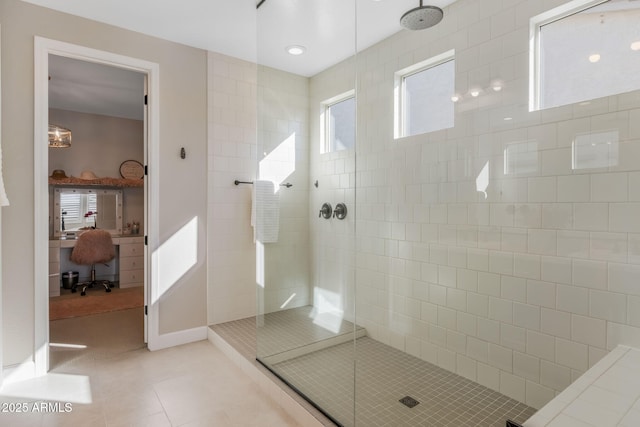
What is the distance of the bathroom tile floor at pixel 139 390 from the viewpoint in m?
1.96

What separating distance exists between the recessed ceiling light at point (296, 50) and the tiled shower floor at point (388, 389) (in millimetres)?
2300

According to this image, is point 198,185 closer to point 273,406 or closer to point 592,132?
point 273,406

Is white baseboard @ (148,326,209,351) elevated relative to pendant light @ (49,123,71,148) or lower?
lower

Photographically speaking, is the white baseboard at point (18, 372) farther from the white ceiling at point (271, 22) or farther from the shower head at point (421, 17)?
the shower head at point (421, 17)

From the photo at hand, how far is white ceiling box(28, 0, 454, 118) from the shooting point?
2430mm

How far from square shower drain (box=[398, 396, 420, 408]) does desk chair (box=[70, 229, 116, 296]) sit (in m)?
4.49

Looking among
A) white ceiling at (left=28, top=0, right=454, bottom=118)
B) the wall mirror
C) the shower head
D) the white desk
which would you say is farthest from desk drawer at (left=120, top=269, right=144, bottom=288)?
the shower head

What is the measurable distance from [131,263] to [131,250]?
21 centimetres

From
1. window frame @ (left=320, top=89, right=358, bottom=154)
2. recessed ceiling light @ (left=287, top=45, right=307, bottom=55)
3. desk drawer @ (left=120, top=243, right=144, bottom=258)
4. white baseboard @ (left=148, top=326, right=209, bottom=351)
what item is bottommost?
white baseboard @ (left=148, top=326, right=209, bottom=351)

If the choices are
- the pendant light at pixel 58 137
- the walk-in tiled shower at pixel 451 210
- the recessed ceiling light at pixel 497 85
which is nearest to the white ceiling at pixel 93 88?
the pendant light at pixel 58 137

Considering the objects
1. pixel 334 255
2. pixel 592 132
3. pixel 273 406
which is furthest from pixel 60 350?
pixel 592 132

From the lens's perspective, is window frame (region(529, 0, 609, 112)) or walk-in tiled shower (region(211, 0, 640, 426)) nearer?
walk-in tiled shower (region(211, 0, 640, 426))

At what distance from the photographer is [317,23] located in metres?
2.64

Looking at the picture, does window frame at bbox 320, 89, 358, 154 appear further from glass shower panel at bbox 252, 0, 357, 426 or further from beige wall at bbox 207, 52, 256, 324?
beige wall at bbox 207, 52, 256, 324
